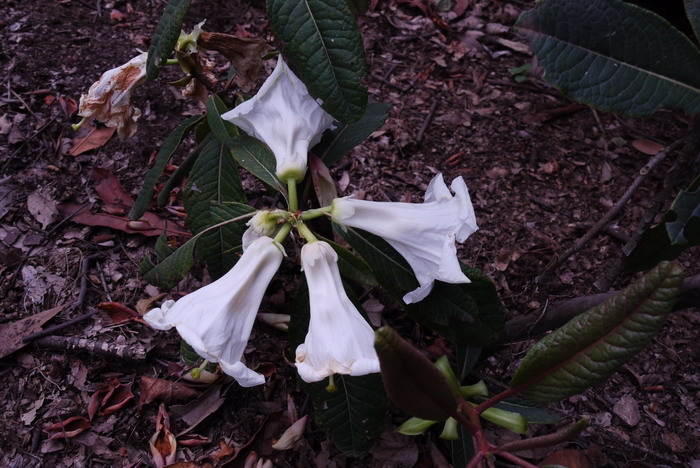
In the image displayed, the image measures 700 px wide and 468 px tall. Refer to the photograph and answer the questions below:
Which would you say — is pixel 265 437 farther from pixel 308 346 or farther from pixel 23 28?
pixel 23 28

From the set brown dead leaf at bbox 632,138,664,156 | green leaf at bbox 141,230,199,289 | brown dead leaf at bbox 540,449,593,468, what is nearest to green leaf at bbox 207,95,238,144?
green leaf at bbox 141,230,199,289

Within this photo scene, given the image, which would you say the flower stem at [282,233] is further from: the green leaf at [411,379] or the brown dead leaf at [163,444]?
the brown dead leaf at [163,444]

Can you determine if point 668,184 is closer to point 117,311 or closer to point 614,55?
point 614,55

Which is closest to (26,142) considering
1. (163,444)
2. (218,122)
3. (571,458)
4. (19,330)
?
(19,330)

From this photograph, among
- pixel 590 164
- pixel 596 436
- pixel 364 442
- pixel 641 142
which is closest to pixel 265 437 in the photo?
pixel 364 442

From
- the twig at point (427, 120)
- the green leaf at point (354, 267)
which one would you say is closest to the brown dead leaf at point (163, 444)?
the green leaf at point (354, 267)

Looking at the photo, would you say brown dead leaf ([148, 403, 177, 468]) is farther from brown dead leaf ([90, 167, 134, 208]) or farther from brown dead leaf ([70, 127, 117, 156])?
brown dead leaf ([70, 127, 117, 156])
